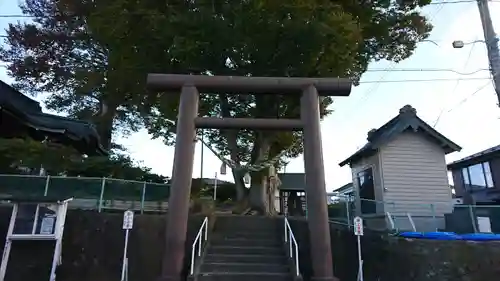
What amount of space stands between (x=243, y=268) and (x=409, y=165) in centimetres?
895

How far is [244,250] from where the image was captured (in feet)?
31.1

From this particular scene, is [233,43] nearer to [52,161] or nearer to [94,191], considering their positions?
[94,191]

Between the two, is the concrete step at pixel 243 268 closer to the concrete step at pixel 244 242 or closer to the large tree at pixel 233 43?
the concrete step at pixel 244 242

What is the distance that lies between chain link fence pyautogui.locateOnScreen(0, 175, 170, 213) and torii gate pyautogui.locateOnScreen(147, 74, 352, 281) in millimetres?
3356

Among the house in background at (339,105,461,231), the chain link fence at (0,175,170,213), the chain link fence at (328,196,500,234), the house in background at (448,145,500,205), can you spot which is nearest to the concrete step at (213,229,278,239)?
the chain link fence at (328,196,500,234)

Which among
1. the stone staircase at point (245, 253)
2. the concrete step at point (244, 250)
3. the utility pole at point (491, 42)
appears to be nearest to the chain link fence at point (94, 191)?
the stone staircase at point (245, 253)

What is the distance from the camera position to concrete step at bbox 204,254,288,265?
889 centimetres

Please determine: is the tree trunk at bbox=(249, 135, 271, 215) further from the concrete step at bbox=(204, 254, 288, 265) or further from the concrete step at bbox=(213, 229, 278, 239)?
the concrete step at bbox=(204, 254, 288, 265)

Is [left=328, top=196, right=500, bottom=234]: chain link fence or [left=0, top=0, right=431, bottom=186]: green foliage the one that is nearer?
[left=328, top=196, right=500, bottom=234]: chain link fence

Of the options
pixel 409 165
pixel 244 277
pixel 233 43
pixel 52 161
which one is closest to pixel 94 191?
pixel 52 161

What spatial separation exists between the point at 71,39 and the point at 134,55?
903 centimetres

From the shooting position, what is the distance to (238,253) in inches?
368

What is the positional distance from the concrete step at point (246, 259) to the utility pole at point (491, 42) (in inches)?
312

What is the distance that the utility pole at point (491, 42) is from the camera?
1028cm
